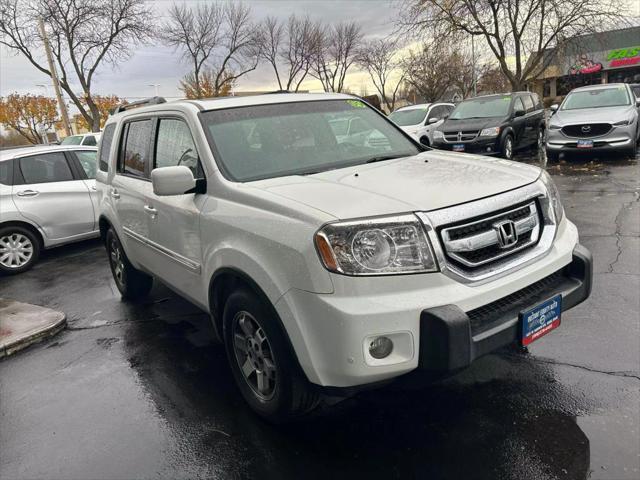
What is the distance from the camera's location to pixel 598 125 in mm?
10688

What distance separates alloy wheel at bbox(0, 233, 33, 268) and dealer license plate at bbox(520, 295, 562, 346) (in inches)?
277

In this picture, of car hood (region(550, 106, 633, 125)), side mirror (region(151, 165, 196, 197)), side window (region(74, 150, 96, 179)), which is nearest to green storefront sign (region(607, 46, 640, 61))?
car hood (region(550, 106, 633, 125))

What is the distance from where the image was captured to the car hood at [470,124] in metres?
11.9

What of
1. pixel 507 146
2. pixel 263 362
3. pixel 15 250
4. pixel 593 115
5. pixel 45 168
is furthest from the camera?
pixel 507 146

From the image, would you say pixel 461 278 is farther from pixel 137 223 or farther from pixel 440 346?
pixel 137 223

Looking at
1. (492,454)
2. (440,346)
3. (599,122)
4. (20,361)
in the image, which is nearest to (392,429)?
(492,454)

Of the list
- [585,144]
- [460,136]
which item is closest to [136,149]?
[460,136]

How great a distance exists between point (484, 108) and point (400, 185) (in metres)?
11.4

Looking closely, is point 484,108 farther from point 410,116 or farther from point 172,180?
point 172,180

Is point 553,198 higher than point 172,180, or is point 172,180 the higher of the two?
point 172,180

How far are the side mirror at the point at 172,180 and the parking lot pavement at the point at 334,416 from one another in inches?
54.5

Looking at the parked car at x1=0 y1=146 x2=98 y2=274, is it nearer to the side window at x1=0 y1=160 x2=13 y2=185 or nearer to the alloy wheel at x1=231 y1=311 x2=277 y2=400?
the side window at x1=0 y1=160 x2=13 y2=185

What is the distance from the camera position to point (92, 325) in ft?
16.1

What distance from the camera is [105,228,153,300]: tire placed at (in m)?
5.09
